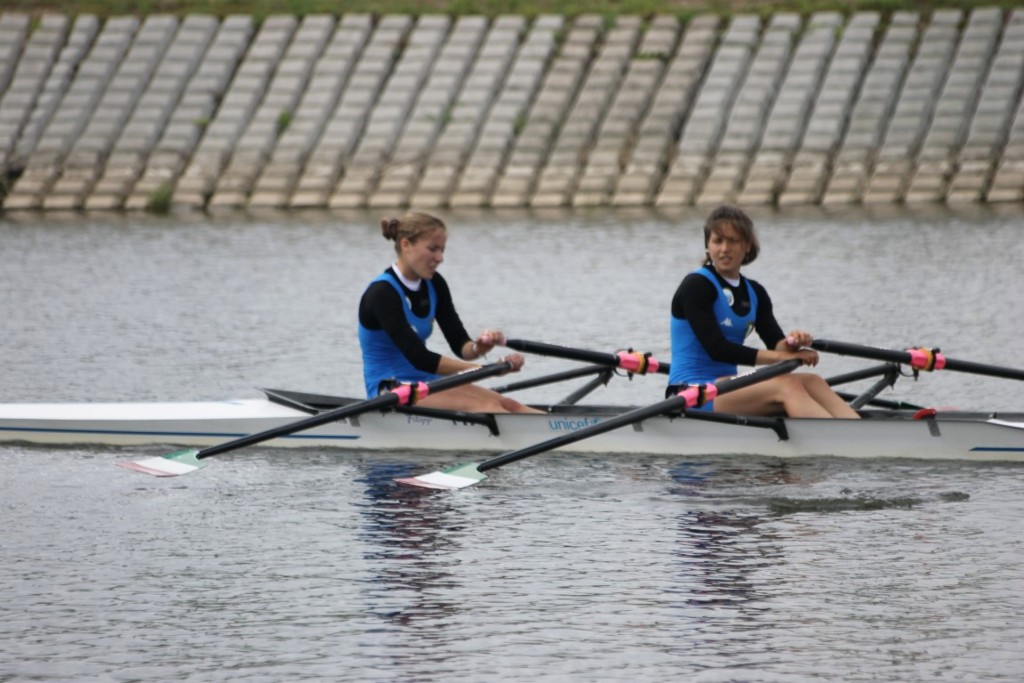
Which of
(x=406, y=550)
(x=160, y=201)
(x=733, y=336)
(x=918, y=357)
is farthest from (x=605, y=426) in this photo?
(x=160, y=201)

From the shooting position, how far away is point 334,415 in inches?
409

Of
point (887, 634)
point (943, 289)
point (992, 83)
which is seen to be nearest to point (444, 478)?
point (887, 634)

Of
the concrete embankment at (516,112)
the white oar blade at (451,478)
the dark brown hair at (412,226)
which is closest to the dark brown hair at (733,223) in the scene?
the dark brown hair at (412,226)

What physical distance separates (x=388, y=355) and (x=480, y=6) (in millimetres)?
18409

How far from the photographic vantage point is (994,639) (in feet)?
23.7

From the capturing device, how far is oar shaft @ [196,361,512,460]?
10.3m

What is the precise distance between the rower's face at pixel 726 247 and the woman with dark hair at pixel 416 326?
4.38ft

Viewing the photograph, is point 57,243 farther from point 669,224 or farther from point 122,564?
point 122,564

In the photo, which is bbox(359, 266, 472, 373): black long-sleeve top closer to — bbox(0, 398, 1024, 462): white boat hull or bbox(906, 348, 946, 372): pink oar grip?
bbox(0, 398, 1024, 462): white boat hull

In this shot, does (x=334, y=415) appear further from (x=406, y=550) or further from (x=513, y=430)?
(x=406, y=550)

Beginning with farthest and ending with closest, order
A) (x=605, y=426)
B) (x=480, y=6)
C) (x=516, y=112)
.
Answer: (x=480, y=6) < (x=516, y=112) < (x=605, y=426)

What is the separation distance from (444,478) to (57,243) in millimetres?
14530

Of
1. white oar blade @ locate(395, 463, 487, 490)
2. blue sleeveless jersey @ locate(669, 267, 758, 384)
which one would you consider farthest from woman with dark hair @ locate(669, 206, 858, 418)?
white oar blade @ locate(395, 463, 487, 490)

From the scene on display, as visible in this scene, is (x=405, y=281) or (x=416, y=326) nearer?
(x=405, y=281)
